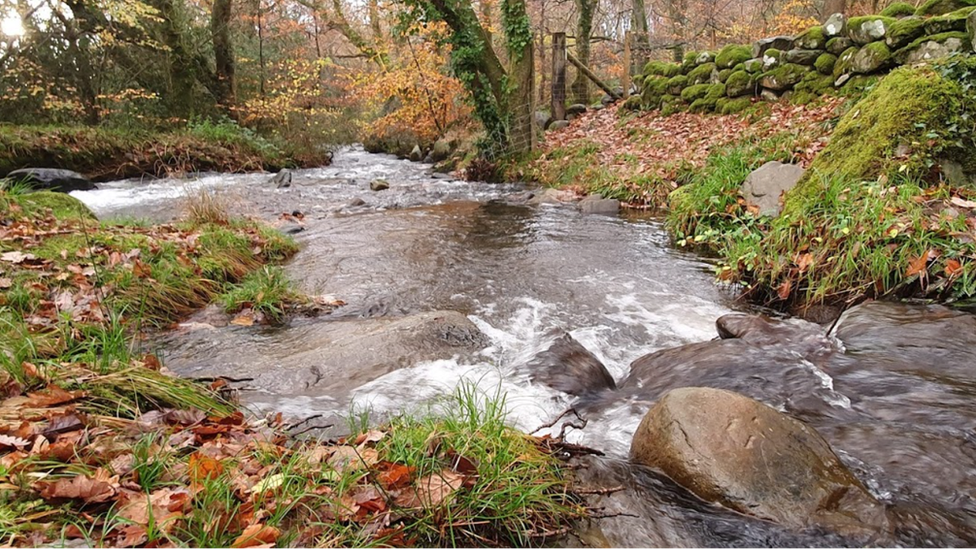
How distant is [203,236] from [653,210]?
7004 millimetres

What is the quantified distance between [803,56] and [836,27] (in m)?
0.68

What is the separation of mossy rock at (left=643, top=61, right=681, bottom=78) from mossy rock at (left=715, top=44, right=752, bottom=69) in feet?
5.00

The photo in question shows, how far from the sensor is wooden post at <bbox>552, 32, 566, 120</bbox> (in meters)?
13.7

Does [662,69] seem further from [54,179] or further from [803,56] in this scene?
[54,179]

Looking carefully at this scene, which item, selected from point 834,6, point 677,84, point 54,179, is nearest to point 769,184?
point 677,84

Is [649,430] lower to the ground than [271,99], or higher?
lower

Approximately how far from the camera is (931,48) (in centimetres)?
758

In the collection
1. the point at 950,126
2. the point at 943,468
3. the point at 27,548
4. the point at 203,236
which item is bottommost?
the point at 943,468

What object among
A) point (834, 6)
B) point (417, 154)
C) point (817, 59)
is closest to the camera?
point (817, 59)

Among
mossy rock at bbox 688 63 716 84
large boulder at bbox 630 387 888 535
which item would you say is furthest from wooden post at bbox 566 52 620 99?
large boulder at bbox 630 387 888 535

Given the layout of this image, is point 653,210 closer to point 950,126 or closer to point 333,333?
point 950,126

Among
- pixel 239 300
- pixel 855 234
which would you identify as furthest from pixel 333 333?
pixel 855 234

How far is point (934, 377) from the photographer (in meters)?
3.02

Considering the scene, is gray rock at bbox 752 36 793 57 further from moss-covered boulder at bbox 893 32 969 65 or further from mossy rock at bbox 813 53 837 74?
moss-covered boulder at bbox 893 32 969 65
